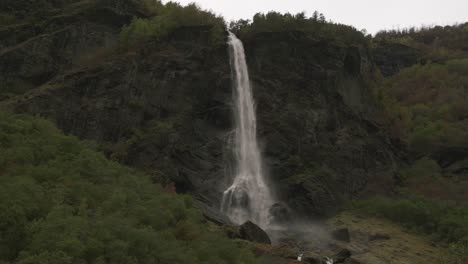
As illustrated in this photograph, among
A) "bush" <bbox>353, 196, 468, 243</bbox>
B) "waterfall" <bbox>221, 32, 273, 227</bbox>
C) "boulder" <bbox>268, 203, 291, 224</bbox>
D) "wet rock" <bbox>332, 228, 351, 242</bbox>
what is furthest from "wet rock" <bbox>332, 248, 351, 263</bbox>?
"bush" <bbox>353, 196, 468, 243</bbox>

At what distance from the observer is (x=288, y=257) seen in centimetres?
2136

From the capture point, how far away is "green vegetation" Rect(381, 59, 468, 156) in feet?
155

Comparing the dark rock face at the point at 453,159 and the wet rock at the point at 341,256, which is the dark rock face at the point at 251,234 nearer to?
the wet rock at the point at 341,256

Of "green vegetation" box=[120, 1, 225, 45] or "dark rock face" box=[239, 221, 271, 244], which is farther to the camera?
"green vegetation" box=[120, 1, 225, 45]

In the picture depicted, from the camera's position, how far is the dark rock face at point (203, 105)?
109 ft

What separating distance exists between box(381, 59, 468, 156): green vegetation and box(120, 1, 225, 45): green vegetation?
1690 cm

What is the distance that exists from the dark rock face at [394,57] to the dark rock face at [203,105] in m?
36.9

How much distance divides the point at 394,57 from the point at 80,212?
245 feet

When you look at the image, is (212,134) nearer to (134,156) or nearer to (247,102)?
(247,102)

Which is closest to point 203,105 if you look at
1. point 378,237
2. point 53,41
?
point 53,41

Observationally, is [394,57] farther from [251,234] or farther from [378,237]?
[251,234]

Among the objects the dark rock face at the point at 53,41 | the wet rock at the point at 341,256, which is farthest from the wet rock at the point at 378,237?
the dark rock face at the point at 53,41

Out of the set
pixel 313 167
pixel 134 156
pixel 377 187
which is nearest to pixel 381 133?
pixel 377 187

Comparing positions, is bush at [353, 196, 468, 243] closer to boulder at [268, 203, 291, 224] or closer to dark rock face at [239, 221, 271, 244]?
boulder at [268, 203, 291, 224]
